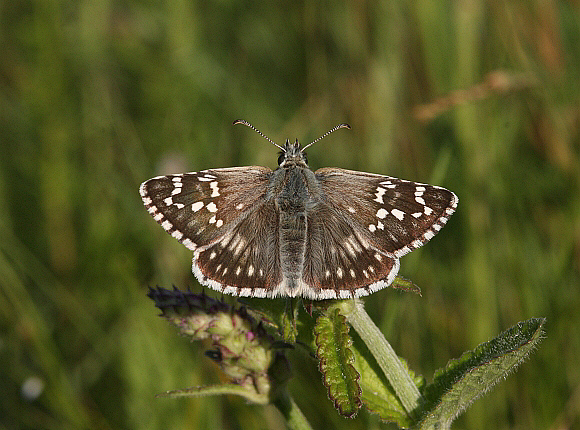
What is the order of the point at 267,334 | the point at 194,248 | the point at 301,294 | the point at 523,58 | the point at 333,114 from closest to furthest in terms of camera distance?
the point at 301,294, the point at 267,334, the point at 194,248, the point at 523,58, the point at 333,114

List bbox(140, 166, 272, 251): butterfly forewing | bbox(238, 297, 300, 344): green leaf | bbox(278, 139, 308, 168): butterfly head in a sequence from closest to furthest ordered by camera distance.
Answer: bbox(238, 297, 300, 344): green leaf, bbox(140, 166, 272, 251): butterfly forewing, bbox(278, 139, 308, 168): butterfly head

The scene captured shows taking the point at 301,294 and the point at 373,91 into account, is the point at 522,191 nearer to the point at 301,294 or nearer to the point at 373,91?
the point at 373,91

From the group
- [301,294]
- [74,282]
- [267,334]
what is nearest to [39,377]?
[74,282]

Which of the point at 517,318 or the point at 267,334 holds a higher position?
the point at 267,334

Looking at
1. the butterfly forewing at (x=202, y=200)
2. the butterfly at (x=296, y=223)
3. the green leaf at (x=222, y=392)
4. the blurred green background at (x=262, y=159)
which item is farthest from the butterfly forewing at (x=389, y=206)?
the green leaf at (x=222, y=392)

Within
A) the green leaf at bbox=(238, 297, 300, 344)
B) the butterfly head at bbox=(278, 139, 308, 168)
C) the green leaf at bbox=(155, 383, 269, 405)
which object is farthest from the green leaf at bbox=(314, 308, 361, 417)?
the butterfly head at bbox=(278, 139, 308, 168)

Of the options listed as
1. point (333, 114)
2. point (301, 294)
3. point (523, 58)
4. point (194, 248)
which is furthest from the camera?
point (333, 114)

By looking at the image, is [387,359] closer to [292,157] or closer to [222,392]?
[222,392]

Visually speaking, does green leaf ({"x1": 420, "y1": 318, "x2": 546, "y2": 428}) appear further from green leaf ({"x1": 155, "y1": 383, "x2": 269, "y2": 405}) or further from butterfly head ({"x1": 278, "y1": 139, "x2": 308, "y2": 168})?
butterfly head ({"x1": 278, "y1": 139, "x2": 308, "y2": 168})
